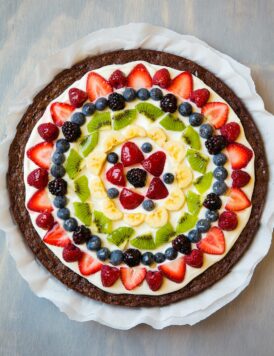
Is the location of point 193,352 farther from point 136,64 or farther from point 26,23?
point 26,23

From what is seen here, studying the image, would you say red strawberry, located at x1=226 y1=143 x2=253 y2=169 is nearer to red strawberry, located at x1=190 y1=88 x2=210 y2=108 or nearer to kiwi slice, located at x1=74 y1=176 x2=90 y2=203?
red strawberry, located at x1=190 y1=88 x2=210 y2=108

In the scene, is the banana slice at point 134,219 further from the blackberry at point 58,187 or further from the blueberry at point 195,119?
the blueberry at point 195,119

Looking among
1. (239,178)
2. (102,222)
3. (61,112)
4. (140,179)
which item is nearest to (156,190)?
(140,179)

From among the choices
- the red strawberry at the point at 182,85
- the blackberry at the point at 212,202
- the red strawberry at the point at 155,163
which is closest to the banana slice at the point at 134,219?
the red strawberry at the point at 155,163

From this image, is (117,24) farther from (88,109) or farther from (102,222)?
(102,222)

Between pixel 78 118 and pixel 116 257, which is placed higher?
pixel 78 118

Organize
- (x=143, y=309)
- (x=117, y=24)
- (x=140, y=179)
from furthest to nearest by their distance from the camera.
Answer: (x=117, y=24) → (x=143, y=309) → (x=140, y=179)
